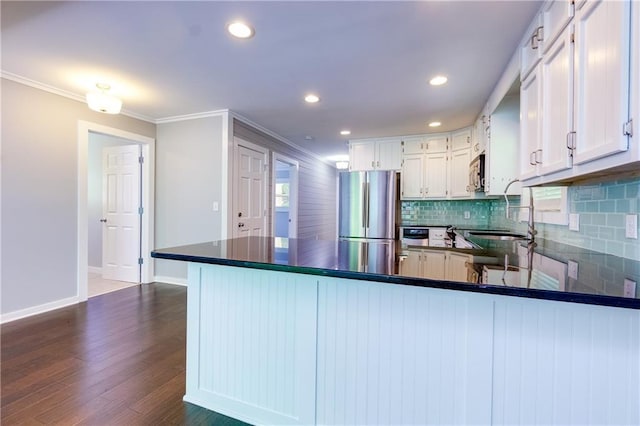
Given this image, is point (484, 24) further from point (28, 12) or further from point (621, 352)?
point (28, 12)

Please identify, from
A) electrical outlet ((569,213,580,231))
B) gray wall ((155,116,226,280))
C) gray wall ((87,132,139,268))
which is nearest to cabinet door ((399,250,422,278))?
electrical outlet ((569,213,580,231))

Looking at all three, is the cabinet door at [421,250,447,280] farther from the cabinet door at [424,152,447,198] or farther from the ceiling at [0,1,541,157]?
the cabinet door at [424,152,447,198]

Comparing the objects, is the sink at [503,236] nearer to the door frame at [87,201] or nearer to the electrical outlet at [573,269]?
the electrical outlet at [573,269]

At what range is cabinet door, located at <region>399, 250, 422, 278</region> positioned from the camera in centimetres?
111

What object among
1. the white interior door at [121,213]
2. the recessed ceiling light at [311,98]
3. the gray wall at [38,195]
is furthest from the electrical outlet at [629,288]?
the white interior door at [121,213]

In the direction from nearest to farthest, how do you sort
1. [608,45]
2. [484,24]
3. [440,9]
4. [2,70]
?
[608,45], [440,9], [484,24], [2,70]

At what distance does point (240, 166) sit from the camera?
4.25 metres

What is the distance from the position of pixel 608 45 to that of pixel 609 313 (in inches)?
40.3

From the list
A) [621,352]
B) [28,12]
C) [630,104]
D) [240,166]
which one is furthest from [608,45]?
[240,166]

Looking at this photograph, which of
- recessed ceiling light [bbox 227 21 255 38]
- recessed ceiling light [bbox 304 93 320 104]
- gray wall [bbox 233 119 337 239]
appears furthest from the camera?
gray wall [bbox 233 119 337 239]

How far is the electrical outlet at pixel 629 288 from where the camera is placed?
852mm

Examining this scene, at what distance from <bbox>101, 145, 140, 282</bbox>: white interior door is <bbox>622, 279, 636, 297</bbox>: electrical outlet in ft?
16.3

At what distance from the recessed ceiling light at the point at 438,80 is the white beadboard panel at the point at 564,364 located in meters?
2.38

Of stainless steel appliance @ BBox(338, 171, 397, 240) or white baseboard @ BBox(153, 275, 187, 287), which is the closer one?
white baseboard @ BBox(153, 275, 187, 287)
